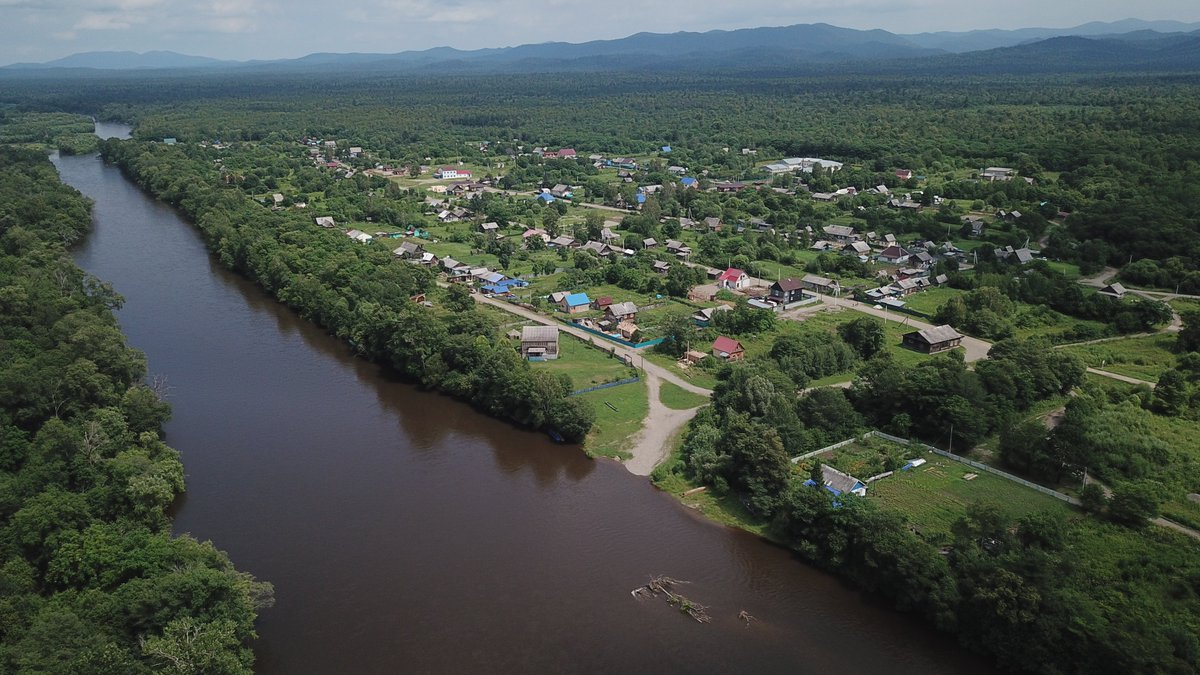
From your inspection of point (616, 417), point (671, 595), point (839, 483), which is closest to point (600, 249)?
point (616, 417)

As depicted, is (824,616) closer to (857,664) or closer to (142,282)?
(857,664)

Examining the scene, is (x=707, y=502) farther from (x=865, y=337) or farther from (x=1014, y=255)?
(x=1014, y=255)

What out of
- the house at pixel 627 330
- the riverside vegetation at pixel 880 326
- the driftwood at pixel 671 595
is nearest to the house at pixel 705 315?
the riverside vegetation at pixel 880 326

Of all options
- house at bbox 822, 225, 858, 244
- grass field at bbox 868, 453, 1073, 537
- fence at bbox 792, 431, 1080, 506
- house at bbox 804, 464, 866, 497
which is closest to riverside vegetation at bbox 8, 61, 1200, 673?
grass field at bbox 868, 453, 1073, 537

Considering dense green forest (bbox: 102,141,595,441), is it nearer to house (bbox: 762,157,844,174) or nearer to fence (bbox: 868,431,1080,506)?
fence (bbox: 868,431,1080,506)

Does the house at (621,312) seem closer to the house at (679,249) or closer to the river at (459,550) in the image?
the river at (459,550)

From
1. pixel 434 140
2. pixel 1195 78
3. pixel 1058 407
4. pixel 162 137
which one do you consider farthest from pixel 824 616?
pixel 1195 78

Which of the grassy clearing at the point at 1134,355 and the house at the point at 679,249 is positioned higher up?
the house at the point at 679,249
